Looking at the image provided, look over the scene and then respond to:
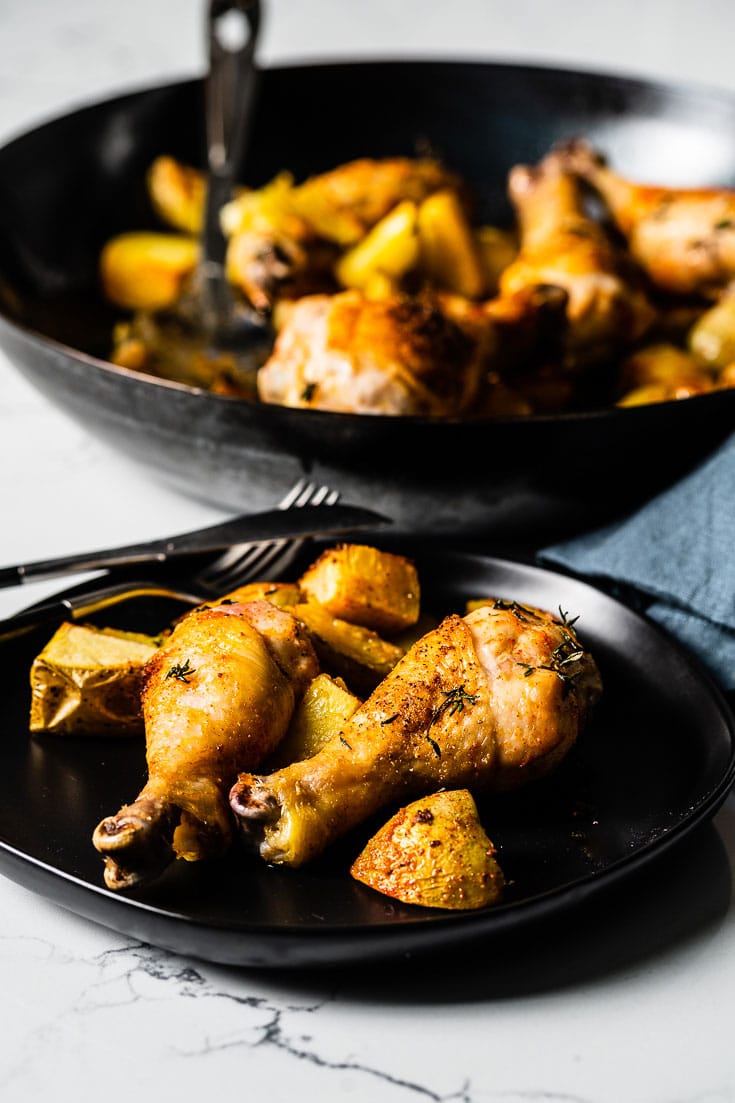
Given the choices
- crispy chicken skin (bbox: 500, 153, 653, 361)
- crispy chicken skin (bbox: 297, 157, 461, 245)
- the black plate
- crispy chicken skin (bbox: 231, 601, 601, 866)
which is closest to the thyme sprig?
crispy chicken skin (bbox: 231, 601, 601, 866)

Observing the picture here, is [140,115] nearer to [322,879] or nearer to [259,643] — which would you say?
[259,643]

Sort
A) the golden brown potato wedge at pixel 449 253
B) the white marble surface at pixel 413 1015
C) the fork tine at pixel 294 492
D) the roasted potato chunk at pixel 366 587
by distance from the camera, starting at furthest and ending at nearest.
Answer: the golden brown potato wedge at pixel 449 253 < the fork tine at pixel 294 492 < the roasted potato chunk at pixel 366 587 < the white marble surface at pixel 413 1015

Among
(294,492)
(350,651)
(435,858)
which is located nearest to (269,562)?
(294,492)

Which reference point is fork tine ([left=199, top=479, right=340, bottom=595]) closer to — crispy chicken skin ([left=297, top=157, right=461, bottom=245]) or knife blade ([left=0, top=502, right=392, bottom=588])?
knife blade ([left=0, top=502, right=392, bottom=588])

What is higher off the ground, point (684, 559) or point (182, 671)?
point (182, 671)

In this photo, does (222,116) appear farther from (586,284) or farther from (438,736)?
(438,736)

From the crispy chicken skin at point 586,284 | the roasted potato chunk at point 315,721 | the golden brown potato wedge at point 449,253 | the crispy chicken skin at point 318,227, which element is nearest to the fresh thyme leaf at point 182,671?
the roasted potato chunk at point 315,721

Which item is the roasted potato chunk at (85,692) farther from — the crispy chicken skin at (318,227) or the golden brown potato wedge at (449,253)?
the golden brown potato wedge at (449,253)

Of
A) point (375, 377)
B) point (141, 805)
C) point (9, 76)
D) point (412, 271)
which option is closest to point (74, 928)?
point (141, 805)
